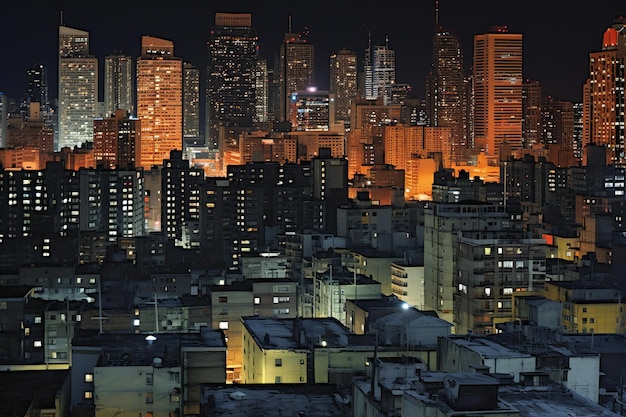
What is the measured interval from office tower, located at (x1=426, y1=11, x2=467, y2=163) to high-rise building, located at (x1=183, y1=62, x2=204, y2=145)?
14.6 metres

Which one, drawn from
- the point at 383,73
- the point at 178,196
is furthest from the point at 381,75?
the point at 178,196

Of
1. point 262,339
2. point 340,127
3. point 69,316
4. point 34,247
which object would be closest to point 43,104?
point 340,127

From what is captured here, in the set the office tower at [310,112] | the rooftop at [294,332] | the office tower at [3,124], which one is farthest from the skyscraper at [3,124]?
the rooftop at [294,332]

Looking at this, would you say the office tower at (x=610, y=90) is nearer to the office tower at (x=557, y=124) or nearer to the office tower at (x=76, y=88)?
the office tower at (x=557, y=124)

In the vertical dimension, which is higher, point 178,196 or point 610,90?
point 610,90

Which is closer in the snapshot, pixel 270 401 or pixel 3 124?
pixel 270 401

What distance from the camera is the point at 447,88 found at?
80.7 metres

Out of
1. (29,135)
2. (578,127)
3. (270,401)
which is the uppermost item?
(578,127)

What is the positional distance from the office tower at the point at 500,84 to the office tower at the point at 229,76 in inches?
514

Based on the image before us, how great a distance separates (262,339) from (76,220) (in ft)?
86.8

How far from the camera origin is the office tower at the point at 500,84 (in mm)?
78375

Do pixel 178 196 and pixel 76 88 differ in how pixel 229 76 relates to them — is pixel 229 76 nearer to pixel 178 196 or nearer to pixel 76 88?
pixel 76 88

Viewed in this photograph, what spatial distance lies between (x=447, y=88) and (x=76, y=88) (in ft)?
72.1

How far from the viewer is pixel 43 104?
83500 millimetres
